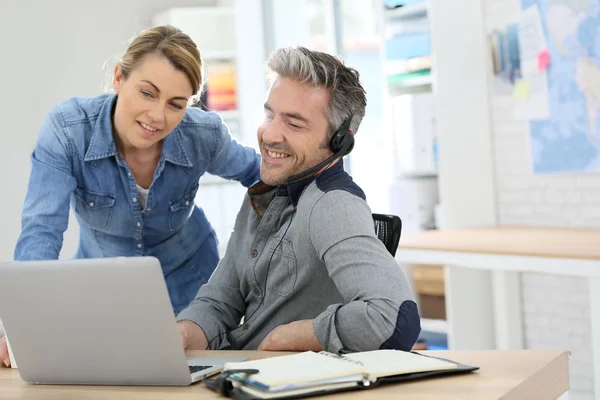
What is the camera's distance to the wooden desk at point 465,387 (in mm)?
1231

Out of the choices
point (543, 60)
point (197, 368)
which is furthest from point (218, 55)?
point (197, 368)

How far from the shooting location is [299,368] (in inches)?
50.5

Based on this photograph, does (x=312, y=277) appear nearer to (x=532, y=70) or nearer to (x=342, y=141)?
(x=342, y=141)

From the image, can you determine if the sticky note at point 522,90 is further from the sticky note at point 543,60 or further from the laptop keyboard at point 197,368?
the laptop keyboard at point 197,368

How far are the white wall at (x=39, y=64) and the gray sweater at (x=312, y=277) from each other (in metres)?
3.88

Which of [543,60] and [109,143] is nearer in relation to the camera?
[109,143]

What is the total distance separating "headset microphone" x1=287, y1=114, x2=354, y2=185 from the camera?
6.14 feet

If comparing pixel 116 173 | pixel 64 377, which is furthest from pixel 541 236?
pixel 64 377

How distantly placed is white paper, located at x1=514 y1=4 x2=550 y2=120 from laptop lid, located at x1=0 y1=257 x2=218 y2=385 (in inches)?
119

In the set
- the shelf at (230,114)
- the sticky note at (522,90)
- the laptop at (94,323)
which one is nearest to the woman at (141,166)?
the laptop at (94,323)

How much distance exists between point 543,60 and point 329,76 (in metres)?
2.37

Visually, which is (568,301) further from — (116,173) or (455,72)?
(116,173)

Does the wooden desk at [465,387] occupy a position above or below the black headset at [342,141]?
below

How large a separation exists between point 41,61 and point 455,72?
2876 millimetres
